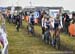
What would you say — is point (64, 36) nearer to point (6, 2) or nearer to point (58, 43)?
point (58, 43)

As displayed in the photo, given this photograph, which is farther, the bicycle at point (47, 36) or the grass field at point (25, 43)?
the bicycle at point (47, 36)

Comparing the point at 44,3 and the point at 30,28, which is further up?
the point at 44,3

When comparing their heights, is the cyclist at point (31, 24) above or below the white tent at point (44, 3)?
below

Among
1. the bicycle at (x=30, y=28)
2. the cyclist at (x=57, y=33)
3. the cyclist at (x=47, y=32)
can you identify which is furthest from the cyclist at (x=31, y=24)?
the cyclist at (x=57, y=33)

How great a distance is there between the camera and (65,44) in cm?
549

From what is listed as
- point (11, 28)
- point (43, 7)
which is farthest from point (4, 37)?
point (43, 7)

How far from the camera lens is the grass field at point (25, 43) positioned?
5328mm

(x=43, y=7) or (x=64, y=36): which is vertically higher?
(x=43, y=7)

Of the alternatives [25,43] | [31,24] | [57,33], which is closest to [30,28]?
[31,24]

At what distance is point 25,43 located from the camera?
541cm

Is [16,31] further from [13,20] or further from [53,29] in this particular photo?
[53,29]

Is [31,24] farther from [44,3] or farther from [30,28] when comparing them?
[44,3]

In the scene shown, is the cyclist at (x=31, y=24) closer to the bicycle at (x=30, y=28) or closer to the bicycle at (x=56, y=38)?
the bicycle at (x=30, y=28)

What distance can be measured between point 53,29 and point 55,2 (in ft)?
1.15
